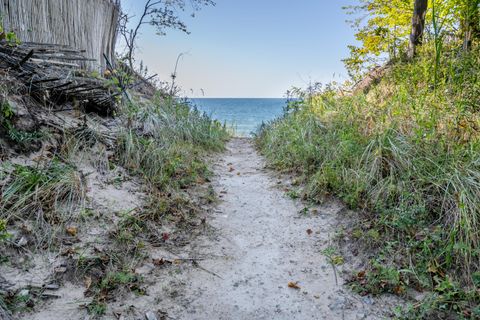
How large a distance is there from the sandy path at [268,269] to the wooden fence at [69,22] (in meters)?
3.22

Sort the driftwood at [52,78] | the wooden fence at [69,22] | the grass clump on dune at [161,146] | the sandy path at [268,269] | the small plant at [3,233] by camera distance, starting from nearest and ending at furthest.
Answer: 1. the small plant at [3,233]
2. the sandy path at [268,269]
3. the driftwood at [52,78]
4. the wooden fence at [69,22]
5. the grass clump on dune at [161,146]

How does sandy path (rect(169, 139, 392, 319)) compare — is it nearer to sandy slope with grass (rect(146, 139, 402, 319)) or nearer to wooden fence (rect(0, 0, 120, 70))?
sandy slope with grass (rect(146, 139, 402, 319))

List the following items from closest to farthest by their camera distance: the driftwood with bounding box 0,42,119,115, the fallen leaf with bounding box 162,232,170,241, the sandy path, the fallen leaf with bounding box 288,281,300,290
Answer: the sandy path
the fallen leaf with bounding box 288,281,300,290
the fallen leaf with bounding box 162,232,170,241
the driftwood with bounding box 0,42,119,115

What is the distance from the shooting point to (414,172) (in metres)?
2.89

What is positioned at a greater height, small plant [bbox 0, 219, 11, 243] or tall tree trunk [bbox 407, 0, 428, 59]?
tall tree trunk [bbox 407, 0, 428, 59]

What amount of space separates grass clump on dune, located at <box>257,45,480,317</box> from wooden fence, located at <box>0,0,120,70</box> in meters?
3.84

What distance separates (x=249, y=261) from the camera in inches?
103

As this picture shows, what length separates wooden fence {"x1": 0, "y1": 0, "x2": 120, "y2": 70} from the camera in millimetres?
3494

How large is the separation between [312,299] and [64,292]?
1.71 m

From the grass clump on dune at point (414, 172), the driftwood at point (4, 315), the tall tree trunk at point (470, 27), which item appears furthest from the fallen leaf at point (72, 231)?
the tall tree trunk at point (470, 27)

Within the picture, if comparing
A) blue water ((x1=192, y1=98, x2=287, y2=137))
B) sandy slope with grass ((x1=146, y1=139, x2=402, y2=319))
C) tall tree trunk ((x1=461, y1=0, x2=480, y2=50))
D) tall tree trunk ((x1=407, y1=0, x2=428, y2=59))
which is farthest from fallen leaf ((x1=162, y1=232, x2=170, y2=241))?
blue water ((x1=192, y1=98, x2=287, y2=137))

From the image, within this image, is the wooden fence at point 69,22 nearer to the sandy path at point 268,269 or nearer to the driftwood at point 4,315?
the driftwood at point 4,315

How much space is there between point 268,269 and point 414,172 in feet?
5.62

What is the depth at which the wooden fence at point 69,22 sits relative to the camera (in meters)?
3.49
